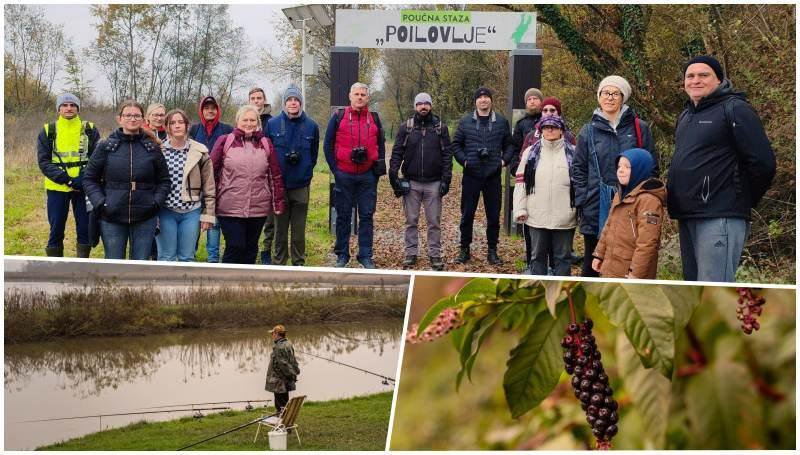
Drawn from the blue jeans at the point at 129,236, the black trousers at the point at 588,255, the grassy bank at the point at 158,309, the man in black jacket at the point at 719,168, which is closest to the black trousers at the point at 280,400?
the grassy bank at the point at 158,309

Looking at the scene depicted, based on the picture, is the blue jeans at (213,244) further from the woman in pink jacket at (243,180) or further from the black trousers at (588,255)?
the black trousers at (588,255)

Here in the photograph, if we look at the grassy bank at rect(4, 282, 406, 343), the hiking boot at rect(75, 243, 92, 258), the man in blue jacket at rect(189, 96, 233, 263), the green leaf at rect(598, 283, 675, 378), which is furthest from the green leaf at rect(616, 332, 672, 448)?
the hiking boot at rect(75, 243, 92, 258)

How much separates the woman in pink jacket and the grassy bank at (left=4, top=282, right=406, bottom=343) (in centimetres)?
216

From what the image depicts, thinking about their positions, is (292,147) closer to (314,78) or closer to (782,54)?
(782,54)

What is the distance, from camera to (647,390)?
2104mm

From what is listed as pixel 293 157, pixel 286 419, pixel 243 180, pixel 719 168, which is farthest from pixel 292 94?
pixel 719 168

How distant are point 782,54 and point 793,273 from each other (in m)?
2.17

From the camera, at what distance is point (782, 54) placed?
774 cm

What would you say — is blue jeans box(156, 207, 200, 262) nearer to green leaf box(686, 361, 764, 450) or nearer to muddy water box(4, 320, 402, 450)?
muddy water box(4, 320, 402, 450)

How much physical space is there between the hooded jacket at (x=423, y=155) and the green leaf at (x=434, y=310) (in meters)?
4.93

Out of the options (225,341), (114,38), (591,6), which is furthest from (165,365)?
(114,38)

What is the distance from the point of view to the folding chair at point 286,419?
4.36 metres

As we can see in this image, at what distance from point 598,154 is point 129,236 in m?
3.45

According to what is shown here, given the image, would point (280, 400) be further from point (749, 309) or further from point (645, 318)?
point (749, 309)
